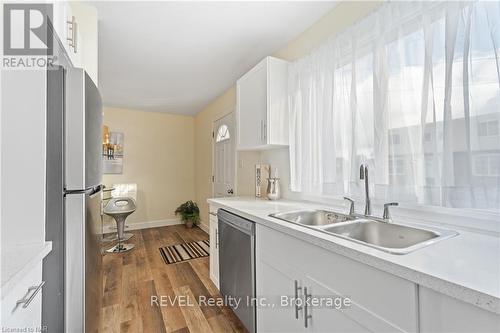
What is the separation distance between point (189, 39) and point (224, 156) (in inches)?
73.6

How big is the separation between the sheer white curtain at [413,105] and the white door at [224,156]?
1.78 m

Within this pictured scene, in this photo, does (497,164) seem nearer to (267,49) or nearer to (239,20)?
(239,20)

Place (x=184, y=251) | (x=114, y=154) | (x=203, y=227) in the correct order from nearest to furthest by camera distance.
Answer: (x=184, y=251)
(x=114, y=154)
(x=203, y=227)

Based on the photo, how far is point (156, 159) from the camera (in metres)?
4.68

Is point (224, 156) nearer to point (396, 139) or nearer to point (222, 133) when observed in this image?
point (222, 133)

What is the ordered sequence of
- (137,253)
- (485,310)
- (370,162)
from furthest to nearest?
(137,253) → (370,162) → (485,310)

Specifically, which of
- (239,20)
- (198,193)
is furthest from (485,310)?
(198,193)

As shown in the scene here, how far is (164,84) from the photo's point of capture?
3.23 metres

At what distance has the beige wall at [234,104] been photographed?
1625 mm

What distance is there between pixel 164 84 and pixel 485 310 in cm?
359

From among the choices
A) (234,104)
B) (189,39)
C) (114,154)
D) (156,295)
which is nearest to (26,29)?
(189,39)

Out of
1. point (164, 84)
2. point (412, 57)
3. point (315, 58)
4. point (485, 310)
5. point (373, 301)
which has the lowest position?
point (373, 301)

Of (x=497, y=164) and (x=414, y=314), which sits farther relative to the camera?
(x=497, y=164)

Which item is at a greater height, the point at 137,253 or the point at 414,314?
the point at 414,314
